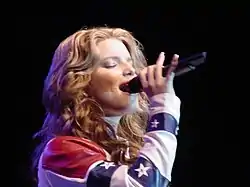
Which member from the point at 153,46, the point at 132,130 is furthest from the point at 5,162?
the point at 132,130

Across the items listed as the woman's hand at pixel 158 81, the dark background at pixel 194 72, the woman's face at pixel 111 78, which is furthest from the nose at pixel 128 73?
the dark background at pixel 194 72

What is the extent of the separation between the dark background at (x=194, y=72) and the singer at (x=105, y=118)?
0.85 m

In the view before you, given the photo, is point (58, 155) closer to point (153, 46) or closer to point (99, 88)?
point (99, 88)

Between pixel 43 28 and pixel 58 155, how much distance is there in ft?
3.71

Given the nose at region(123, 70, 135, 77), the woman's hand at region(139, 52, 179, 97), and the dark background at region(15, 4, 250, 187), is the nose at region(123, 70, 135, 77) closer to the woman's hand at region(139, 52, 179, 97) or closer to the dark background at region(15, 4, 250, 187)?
the woman's hand at region(139, 52, 179, 97)

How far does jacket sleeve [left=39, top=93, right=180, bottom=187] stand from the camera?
1.23m

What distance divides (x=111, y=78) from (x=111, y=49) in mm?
89

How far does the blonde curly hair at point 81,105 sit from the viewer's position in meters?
1.40

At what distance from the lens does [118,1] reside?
2.45 metres

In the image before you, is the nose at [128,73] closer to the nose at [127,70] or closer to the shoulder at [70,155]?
the nose at [127,70]

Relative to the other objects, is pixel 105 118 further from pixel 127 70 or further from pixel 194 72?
pixel 194 72

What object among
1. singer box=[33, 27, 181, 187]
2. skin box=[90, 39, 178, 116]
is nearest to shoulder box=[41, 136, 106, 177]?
singer box=[33, 27, 181, 187]

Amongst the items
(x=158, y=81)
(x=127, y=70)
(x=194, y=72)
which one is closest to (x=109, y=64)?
(x=127, y=70)

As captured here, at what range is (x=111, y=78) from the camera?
4.71 ft
